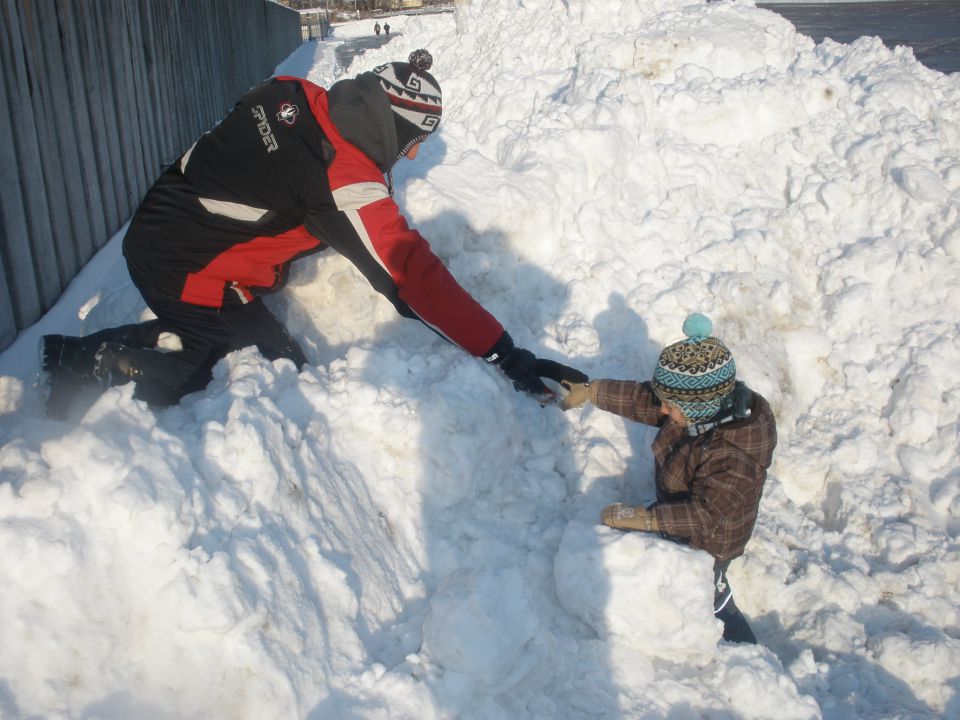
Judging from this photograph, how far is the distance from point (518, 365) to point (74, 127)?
3601 millimetres

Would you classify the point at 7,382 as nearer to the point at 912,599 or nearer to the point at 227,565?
the point at 227,565

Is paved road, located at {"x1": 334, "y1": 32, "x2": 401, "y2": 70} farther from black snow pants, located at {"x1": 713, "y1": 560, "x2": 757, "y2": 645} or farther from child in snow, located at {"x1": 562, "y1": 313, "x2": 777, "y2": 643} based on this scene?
black snow pants, located at {"x1": 713, "y1": 560, "x2": 757, "y2": 645}

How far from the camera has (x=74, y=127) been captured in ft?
15.5

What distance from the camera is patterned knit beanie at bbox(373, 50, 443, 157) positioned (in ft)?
9.24

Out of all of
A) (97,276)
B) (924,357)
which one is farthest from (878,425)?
(97,276)

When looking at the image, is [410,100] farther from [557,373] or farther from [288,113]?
[557,373]

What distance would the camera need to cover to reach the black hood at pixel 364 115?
8.95 feet

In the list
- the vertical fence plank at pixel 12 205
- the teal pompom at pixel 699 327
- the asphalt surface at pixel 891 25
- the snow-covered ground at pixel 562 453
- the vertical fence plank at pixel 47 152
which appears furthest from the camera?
the asphalt surface at pixel 891 25

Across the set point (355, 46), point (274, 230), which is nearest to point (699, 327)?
point (274, 230)

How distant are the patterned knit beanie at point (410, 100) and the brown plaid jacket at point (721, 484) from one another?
1.63m

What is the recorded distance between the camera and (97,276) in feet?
15.1

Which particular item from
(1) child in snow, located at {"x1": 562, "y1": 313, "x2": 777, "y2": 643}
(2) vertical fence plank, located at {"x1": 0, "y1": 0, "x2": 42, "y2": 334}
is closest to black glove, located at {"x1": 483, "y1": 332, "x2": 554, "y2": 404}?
(1) child in snow, located at {"x1": 562, "y1": 313, "x2": 777, "y2": 643}

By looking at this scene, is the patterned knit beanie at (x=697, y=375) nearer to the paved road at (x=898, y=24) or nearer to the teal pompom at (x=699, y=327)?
the teal pompom at (x=699, y=327)

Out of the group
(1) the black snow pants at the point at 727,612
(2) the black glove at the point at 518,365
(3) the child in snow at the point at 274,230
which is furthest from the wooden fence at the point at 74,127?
(1) the black snow pants at the point at 727,612
